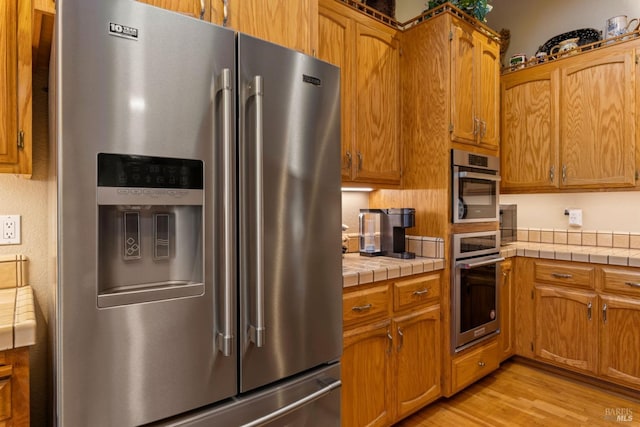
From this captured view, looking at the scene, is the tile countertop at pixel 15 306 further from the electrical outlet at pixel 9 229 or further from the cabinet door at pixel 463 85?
the cabinet door at pixel 463 85

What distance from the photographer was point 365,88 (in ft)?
7.41

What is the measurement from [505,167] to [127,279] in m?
3.14

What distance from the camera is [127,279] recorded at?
39.1 inches

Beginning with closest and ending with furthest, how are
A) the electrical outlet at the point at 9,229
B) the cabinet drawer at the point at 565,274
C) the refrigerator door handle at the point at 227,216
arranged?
the refrigerator door handle at the point at 227,216
the electrical outlet at the point at 9,229
the cabinet drawer at the point at 565,274

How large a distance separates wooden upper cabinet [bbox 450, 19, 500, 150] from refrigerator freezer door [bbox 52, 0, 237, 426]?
1674 millimetres

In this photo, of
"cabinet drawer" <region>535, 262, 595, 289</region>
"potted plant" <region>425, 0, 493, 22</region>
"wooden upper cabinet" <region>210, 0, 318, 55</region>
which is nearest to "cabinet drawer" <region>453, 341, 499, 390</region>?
"cabinet drawer" <region>535, 262, 595, 289</region>

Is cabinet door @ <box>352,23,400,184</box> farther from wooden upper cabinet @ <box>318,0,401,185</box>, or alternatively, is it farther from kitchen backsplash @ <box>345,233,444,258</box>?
kitchen backsplash @ <box>345,233,444,258</box>

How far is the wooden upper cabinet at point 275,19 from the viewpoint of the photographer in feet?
4.27

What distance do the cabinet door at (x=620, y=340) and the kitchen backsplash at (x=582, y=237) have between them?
0.67 m

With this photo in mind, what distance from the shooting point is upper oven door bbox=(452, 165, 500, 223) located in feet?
7.62

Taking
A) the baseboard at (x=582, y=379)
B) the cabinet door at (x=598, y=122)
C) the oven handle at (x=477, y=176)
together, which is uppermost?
the cabinet door at (x=598, y=122)

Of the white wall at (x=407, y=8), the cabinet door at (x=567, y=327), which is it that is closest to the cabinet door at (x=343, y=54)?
the white wall at (x=407, y=8)

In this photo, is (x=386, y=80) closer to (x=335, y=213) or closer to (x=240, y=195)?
(x=335, y=213)

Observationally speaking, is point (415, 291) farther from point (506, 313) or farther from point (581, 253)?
point (581, 253)
